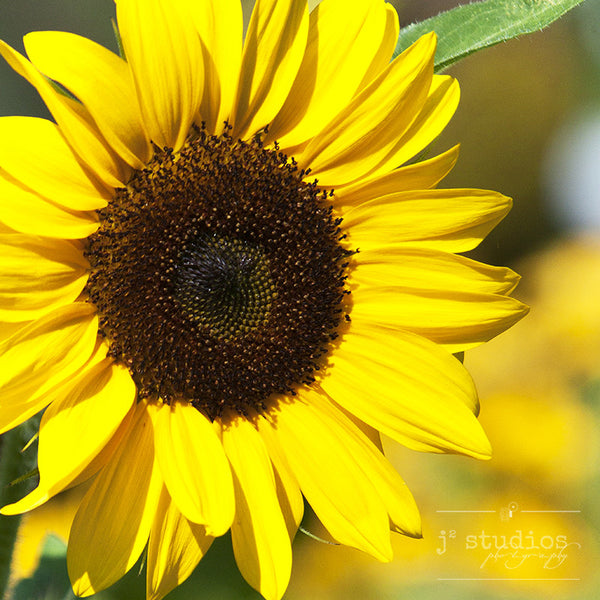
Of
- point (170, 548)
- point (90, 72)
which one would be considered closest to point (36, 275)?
point (90, 72)

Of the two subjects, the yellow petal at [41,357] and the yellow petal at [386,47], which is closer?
the yellow petal at [41,357]

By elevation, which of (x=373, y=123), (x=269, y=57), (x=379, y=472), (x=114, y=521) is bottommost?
(x=379, y=472)

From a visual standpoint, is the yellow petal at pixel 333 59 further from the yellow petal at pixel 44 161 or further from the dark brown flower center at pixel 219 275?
the yellow petal at pixel 44 161

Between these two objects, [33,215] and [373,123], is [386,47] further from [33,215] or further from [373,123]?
[33,215]

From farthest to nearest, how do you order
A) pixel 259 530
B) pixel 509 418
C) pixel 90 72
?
pixel 509 418 → pixel 259 530 → pixel 90 72

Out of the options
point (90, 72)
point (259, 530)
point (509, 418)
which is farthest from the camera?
point (509, 418)

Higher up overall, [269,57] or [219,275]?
[269,57]

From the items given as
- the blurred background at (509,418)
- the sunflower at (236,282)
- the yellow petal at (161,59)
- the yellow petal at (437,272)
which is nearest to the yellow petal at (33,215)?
the sunflower at (236,282)

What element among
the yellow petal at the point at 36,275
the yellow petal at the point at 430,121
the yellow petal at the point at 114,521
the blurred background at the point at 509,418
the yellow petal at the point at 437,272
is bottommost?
the blurred background at the point at 509,418
